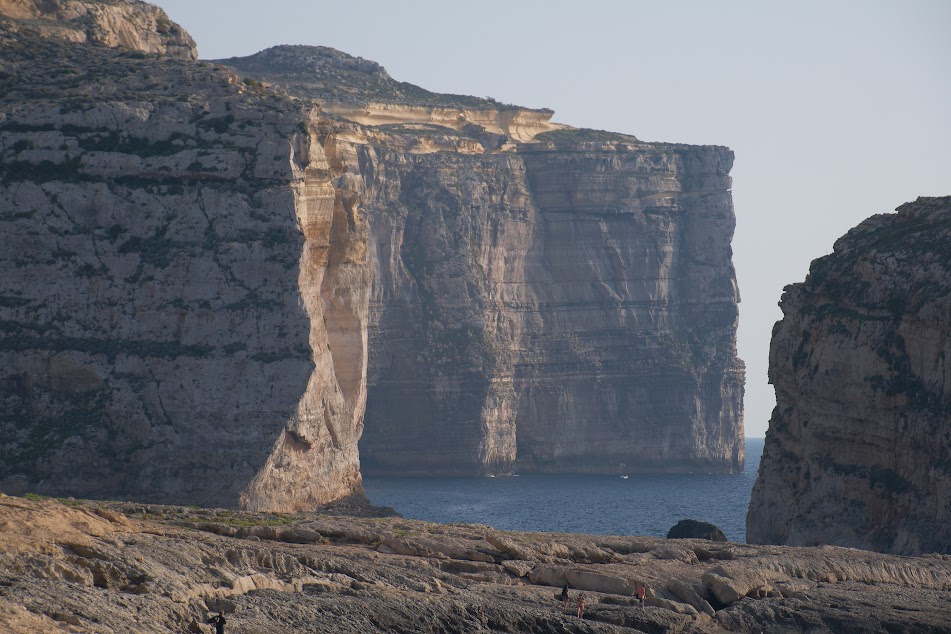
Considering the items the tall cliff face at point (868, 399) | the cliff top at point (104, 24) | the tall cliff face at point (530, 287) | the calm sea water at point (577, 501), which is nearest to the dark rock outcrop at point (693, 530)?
the tall cliff face at point (868, 399)

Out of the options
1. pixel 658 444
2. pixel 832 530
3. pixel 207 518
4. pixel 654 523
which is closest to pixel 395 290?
pixel 658 444

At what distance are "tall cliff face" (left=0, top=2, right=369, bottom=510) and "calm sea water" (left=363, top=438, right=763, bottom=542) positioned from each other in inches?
875

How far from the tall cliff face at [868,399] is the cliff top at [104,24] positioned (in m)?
41.0

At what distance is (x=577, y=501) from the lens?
12181 centimetres

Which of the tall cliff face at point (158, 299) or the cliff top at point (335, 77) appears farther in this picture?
the cliff top at point (335, 77)

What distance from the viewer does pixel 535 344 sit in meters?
149

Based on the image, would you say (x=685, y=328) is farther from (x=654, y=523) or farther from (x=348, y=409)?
(x=348, y=409)

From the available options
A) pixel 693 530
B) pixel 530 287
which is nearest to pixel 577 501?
pixel 530 287

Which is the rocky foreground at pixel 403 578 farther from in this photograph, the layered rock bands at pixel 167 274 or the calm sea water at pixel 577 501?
the calm sea water at pixel 577 501

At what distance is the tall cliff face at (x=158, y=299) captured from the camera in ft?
239

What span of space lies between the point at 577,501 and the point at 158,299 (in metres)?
52.6

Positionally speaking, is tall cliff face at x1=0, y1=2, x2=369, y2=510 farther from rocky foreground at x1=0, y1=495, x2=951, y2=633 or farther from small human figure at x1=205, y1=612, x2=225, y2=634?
small human figure at x1=205, y1=612, x2=225, y2=634

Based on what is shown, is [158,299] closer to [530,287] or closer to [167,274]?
[167,274]

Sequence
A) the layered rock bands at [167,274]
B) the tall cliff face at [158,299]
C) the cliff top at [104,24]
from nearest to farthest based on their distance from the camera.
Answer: the tall cliff face at [158,299] → the layered rock bands at [167,274] → the cliff top at [104,24]
